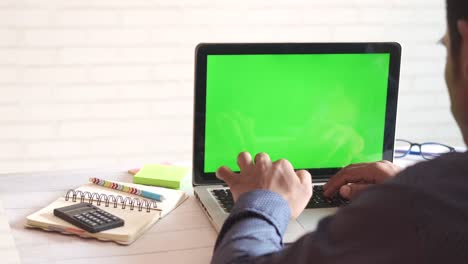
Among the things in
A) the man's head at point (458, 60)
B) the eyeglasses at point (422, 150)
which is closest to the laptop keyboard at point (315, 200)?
the eyeglasses at point (422, 150)

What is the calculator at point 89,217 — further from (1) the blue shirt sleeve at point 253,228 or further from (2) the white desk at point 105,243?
(1) the blue shirt sleeve at point 253,228

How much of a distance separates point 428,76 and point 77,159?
137 cm

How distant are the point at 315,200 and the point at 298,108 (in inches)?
7.7

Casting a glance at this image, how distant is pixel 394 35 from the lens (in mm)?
2773

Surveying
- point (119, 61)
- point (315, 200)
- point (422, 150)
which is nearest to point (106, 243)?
point (315, 200)

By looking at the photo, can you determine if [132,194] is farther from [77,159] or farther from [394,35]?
[394,35]

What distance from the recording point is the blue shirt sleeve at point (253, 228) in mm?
998

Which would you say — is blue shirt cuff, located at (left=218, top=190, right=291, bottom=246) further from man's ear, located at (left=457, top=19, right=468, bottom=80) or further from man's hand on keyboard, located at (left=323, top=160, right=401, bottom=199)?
man's ear, located at (left=457, top=19, right=468, bottom=80)

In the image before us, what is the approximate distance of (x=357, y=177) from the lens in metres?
1.38

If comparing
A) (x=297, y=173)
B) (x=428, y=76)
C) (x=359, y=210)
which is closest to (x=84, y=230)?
(x=297, y=173)

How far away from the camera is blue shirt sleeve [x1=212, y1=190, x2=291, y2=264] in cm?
100

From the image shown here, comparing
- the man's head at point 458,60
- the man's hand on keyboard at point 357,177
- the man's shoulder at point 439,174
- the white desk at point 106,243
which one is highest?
the man's head at point 458,60

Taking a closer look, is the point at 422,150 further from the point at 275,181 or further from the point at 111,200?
the point at 111,200

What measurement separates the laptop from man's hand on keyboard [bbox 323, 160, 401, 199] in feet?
0.11
